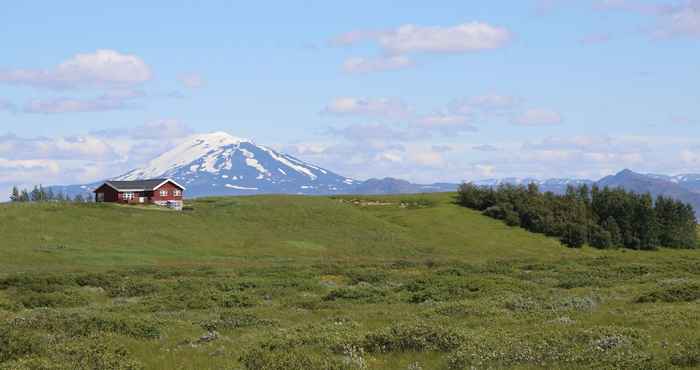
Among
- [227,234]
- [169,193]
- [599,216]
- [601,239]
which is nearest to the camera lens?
[227,234]

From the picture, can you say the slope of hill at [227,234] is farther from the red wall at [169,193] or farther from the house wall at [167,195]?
the red wall at [169,193]

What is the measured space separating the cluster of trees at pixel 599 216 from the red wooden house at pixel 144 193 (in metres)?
59.8

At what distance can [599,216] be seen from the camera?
139250mm

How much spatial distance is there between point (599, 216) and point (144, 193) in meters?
85.4

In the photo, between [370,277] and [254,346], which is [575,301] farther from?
[370,277]

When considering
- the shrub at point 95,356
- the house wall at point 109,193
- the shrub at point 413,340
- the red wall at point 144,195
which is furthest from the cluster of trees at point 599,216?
the shrub at point 95,356

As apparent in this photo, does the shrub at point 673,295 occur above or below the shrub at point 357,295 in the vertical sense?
above

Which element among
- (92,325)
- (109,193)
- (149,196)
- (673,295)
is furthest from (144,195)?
(673,295)

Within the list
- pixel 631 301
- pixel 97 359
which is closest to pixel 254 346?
pixel 97 359

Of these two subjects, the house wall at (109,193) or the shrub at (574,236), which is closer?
the shrub at (574,236)

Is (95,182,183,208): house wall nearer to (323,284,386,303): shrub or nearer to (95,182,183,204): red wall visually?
(95,182,183,204): red wall

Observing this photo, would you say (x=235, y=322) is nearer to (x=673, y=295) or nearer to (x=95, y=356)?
(x=95, y=356)

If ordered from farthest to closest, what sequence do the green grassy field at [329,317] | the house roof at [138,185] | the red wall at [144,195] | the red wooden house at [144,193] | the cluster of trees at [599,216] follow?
the cluster of trees at [599,216] < the house roof at [138,185] < the red wall at [144,195] < the red wooden house at [144,193] < the green grassy field at [329,317]

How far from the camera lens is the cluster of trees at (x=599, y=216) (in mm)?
129625
